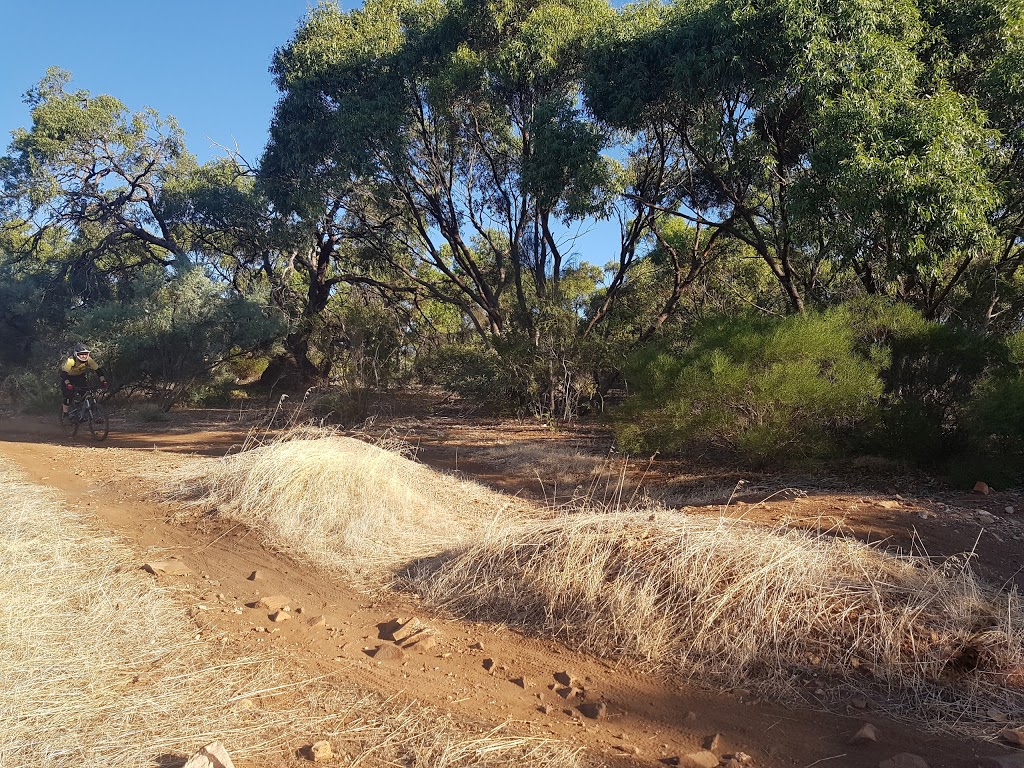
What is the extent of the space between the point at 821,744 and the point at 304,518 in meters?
4.88

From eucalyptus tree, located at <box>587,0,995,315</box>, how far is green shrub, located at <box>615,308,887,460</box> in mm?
1328

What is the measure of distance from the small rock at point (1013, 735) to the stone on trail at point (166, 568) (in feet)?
17.3

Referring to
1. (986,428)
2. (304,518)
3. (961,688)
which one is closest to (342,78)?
(304,518)

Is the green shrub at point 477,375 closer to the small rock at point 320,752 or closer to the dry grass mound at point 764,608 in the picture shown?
the dry grass mound at point 764,608

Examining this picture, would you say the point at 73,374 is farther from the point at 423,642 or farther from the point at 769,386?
the point at 769,386

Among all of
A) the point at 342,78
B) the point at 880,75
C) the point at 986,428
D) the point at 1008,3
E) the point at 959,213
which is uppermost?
the point at 342,78

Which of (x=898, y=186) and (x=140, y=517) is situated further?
(x=898, y=186)

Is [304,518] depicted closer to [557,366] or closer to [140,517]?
[140,517]

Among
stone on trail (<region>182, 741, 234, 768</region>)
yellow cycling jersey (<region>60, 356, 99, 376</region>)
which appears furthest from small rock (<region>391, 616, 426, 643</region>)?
Result: yellow cycling jersey (<region>60, 356, 99, 376</region>)

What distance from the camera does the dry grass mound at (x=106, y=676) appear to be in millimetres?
3105

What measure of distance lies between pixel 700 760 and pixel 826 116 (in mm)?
8044

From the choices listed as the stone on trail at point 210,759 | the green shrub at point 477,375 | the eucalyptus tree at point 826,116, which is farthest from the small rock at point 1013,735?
the green shrub at point 477,375

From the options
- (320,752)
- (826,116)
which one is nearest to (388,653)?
(320,752)

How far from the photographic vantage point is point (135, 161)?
73.2 ft
